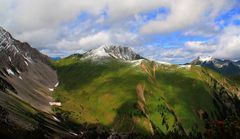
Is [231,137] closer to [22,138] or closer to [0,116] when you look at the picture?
[22,138]

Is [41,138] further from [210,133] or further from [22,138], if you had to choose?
[210,133]

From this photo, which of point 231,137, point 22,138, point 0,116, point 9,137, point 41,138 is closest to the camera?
point 231,137

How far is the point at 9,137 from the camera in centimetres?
13638

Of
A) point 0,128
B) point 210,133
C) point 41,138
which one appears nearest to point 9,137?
point 0,128

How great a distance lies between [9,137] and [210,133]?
68.5m

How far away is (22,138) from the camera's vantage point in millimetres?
149500

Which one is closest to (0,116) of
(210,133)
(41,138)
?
(41,138)

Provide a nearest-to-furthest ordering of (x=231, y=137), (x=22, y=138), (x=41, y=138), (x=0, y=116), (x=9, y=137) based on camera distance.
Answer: (x=231, y=137)
(x=9, y=137)
(x=22, y=138)
(x=41, y=138)
(x=0, y=116)

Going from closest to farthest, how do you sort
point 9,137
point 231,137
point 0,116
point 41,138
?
point 231,137
point 9,137
point 41,138
point 0,116

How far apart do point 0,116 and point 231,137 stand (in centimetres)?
10192

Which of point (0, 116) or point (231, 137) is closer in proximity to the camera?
point (231, 137)

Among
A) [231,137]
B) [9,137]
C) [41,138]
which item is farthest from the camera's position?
[41,138]

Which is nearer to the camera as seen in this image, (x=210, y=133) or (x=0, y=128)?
Answer: (x=210, y=133)

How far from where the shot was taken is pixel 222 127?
121250 mm
